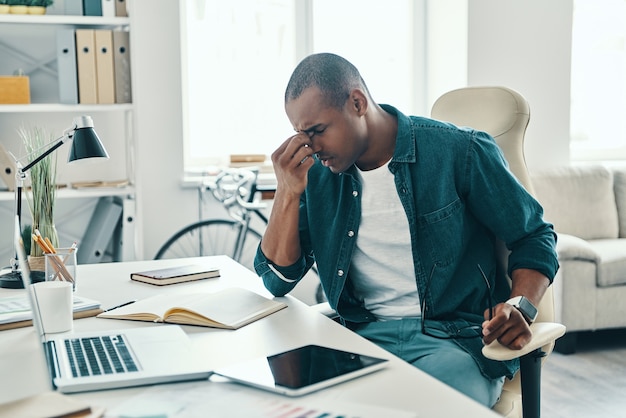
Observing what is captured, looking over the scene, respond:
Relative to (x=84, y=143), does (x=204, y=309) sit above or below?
below

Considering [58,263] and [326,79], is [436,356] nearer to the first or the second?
[326,79]

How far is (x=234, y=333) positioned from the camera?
4.49 ft

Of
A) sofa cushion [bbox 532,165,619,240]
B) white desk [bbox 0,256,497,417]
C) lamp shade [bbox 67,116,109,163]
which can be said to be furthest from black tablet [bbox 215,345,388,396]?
sofa cushion [bbox 532,165,619,240]

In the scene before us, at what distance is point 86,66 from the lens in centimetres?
327

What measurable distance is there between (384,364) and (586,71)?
427 centimetres

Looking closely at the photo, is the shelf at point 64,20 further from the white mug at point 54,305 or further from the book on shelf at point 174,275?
the white mug at point 54,305

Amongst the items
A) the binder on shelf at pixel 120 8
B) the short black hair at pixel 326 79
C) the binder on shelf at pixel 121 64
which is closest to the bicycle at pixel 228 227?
the binder on shelf at pixel 121 64

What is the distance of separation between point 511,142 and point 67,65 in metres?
2.11

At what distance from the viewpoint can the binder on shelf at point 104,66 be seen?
3.28 m

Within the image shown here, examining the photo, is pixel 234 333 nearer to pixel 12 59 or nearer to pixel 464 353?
pixel 464 353

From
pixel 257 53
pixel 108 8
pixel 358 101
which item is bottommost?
pixel 358 101


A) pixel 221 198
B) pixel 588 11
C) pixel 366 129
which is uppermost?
pixel 588 11

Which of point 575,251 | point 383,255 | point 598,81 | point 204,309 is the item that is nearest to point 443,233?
point 383,255

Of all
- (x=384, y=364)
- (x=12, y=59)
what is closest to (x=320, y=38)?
(x=12, y=59)
